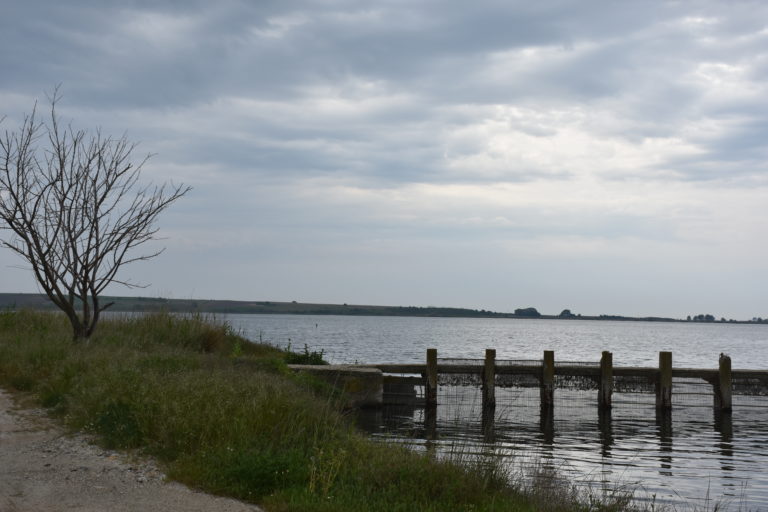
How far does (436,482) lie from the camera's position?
25.2 ft

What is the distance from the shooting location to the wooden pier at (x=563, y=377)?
2284 centimetres

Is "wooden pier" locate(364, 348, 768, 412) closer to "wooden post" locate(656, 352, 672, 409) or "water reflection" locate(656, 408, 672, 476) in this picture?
"wooden post" locate(656, 352, 672, 409)

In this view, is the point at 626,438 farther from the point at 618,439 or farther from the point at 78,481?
the point at 78,481

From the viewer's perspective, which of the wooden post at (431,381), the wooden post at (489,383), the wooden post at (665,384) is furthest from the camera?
the wooden post at (665,384)

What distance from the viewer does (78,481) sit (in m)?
7.67

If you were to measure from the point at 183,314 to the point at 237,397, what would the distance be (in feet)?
42.5

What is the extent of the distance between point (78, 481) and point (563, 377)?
19595 mm

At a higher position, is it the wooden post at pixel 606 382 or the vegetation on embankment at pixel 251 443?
the vegetation on embankment at pixel 251 443

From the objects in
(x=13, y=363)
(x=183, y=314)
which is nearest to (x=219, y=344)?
(x=183, y=314)

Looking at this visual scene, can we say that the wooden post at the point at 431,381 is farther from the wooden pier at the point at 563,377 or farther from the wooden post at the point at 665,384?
the wooden post at the point at 665,384

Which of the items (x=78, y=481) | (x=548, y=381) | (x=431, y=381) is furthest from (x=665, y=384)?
(x=78, y=481)

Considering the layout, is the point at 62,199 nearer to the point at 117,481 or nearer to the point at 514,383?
the point at 117,481

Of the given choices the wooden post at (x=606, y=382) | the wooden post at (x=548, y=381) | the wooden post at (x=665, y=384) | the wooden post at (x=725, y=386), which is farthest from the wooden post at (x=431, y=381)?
the wooden post at (x=725, y=386)

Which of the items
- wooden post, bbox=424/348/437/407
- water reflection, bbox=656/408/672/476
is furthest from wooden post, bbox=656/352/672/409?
wooden post, bbox=424/348/437/407
